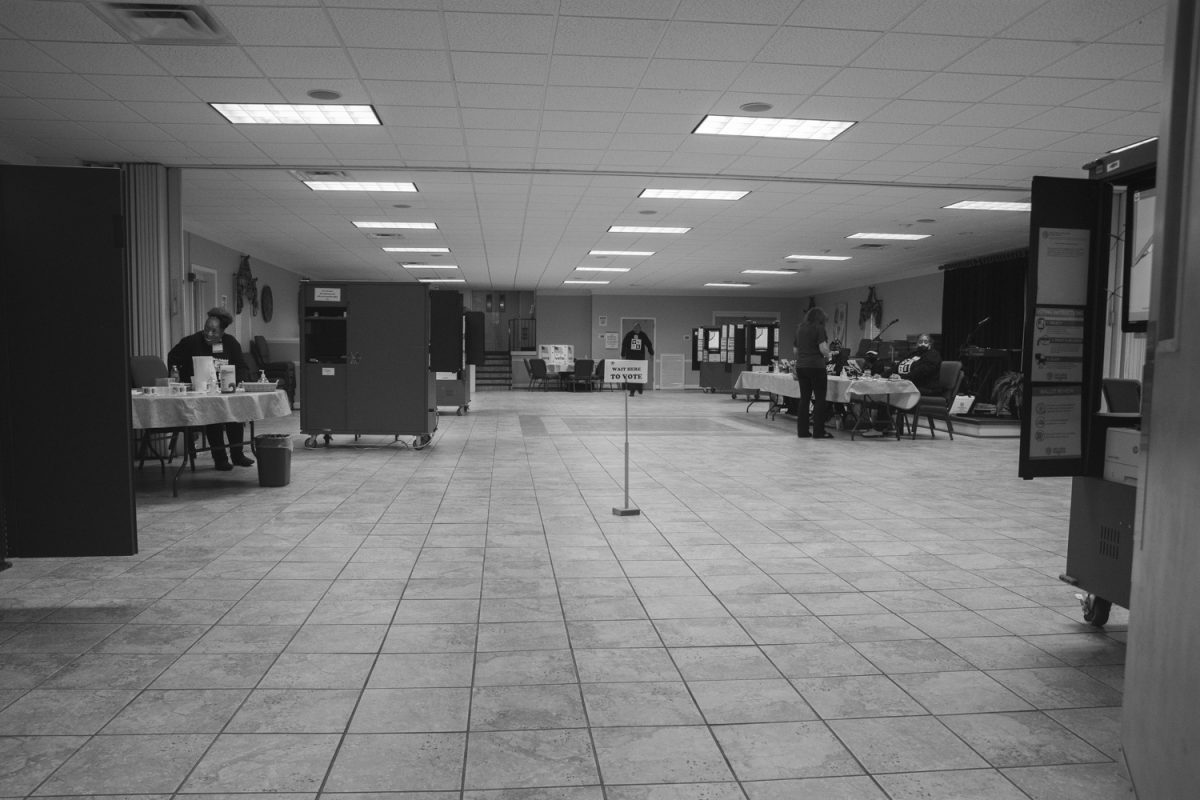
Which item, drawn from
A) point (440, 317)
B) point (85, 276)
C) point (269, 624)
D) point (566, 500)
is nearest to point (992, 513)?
point (566, 500)

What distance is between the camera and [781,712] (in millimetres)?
2453

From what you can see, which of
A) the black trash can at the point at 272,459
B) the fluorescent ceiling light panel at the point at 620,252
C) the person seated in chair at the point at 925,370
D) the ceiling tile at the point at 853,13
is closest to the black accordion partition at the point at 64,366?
the black trash can at the point at 272,459

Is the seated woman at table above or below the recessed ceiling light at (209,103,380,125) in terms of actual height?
below

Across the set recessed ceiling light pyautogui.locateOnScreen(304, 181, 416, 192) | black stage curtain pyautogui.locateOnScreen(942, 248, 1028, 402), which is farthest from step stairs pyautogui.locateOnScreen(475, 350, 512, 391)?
recessed ceiling light pyautogui.locateOnScreen(304, 181, 416, 192)

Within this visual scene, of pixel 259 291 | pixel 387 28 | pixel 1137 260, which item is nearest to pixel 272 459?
pixel 387 28

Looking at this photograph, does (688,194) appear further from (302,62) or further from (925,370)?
(302,62)

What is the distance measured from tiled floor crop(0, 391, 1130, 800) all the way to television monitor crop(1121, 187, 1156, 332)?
1255 millimetres

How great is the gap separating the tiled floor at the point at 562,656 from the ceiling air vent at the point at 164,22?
2970 mm

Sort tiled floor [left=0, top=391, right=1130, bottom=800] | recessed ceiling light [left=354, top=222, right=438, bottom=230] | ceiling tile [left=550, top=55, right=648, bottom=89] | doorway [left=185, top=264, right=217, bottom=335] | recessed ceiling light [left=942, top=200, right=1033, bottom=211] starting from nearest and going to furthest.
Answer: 1. tiled floor [left=0, top=391, right=1130, bottom=800]
2. ceiling tile [left=550, top=55, right=648, bottom=89]
3. recessed ceiling light [left=942, top=200, right=1033, bottom=211]
4. recessed ceiling light [left=354, top=222, right=438, bottom=230]
5. doorway [left=185, top=264, right=217, bottom=335]

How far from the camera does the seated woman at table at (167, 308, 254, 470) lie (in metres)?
6.90

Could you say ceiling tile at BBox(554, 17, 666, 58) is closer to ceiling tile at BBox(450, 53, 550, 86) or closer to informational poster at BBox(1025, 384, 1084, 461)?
ceiling tile at BBox(450, 53, 550, 86)

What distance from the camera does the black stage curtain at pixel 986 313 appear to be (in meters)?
14.3

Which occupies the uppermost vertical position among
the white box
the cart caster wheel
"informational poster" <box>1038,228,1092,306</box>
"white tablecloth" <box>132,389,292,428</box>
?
"informational poster" <box>1038,228,1092,306</box>

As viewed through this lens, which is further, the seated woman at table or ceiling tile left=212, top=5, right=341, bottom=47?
the seated woman at table
